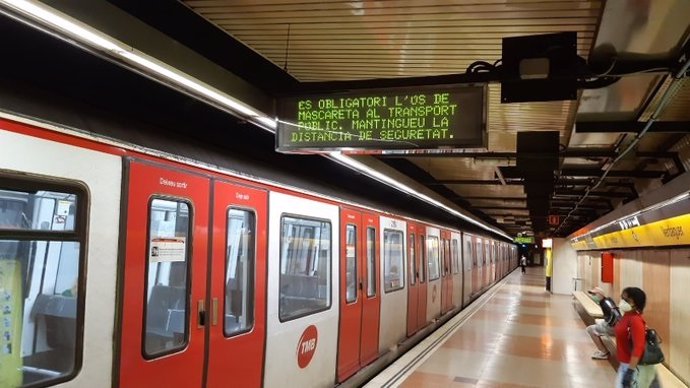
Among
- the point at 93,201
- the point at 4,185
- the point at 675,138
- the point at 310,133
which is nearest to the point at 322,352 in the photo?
the point at 310,133

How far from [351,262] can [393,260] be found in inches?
80.3

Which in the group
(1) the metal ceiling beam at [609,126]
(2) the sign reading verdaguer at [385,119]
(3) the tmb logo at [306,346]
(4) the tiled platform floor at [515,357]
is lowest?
(4) the tiled platform floor at [515,357]

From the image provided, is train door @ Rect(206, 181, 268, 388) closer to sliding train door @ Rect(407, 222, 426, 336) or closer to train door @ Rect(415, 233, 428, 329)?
sliding train door @ Rect(407, 222, 426, 336)

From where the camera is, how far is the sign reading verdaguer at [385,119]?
12.8ft

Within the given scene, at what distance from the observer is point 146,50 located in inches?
115

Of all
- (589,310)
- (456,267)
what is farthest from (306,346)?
(456,267)

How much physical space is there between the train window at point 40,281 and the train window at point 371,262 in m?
4.93

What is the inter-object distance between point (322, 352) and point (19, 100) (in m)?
3.99

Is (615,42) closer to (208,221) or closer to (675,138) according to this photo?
(208,221)

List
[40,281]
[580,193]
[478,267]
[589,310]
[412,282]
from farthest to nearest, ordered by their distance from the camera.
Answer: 1. [478,267]
2. [589,310]
3. [580,193]
4. [412,282]
5. [40,281]

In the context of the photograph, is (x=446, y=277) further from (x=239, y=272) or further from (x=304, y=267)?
(x=239, y=272)

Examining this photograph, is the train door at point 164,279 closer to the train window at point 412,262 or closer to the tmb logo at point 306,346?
the tmb logo at point 306,346

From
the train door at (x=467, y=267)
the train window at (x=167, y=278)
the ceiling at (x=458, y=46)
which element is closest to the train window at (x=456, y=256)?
the train door at (x=467, y=267)

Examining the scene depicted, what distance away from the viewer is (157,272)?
3338mm
